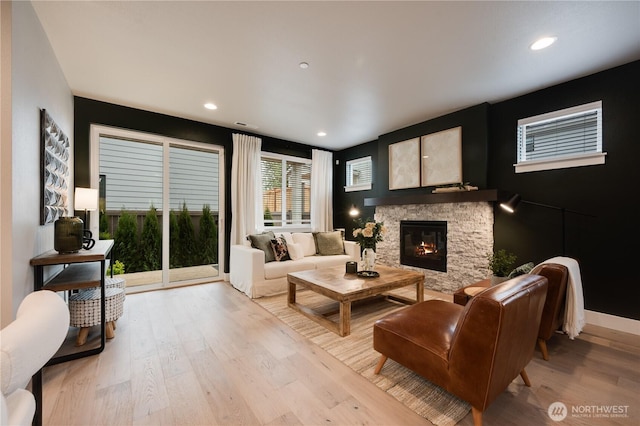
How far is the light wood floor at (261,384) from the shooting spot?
5.06 ft

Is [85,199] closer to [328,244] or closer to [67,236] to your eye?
[67,236]

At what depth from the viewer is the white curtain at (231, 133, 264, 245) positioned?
457 cm

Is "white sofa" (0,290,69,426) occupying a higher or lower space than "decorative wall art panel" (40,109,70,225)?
lower

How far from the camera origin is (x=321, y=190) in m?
5.79

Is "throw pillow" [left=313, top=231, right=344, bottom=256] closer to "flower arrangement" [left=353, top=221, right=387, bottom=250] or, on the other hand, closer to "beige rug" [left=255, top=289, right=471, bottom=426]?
"beige rug" [left=255, top=289, right=471, bottom=426]

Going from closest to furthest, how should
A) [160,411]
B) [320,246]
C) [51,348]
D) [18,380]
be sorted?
[18,380] < [51,348] < [160,411] < [320,246]

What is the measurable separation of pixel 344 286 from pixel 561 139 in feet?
10.0

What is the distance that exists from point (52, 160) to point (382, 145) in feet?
14.7

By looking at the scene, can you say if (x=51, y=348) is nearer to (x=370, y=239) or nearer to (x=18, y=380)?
(x=18, y=380)

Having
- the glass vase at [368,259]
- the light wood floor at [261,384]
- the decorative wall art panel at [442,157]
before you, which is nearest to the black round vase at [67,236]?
the light wood floor at [261,384]

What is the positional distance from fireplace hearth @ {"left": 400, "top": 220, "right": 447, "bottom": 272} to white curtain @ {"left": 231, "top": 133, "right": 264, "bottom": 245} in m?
2.61

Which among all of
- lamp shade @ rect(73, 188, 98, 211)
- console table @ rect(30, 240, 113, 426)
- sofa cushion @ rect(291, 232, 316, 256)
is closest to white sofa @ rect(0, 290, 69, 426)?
console table @ rect(30, 240, 113, 426)

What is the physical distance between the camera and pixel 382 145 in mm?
4949

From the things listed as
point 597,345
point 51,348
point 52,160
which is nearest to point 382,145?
point 597,345
